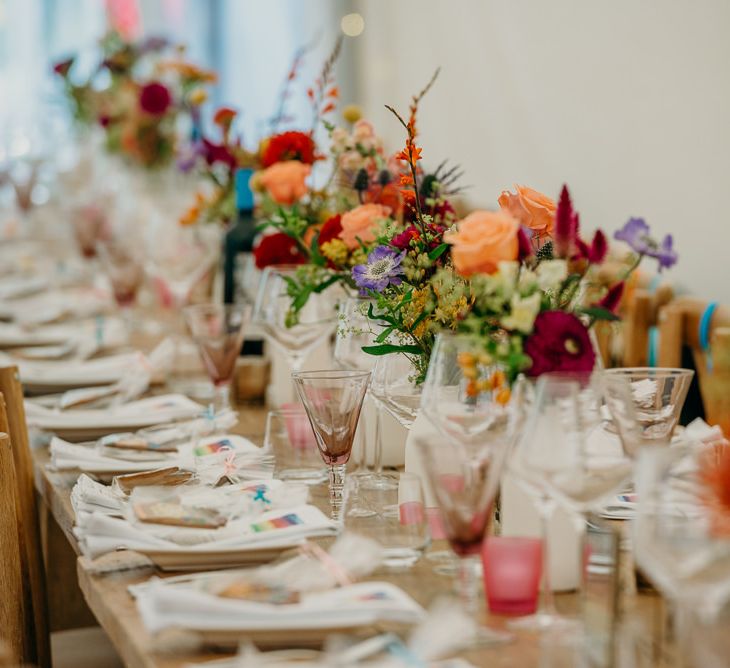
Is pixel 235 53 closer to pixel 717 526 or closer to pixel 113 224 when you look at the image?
pixel 113 224

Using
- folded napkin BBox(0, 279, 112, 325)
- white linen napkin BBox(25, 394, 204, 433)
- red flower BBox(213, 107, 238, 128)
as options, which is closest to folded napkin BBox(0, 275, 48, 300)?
folded napkin BBox(0, 279, 112, 325)

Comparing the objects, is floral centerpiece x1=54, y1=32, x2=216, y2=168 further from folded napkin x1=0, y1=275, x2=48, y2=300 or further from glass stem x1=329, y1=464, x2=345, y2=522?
glass stem x1=329, y1=464, x2=345, y2=522

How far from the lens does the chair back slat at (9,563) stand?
151 cm

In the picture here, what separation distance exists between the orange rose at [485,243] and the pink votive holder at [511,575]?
0.91ft

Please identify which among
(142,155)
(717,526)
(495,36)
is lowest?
(717,526)

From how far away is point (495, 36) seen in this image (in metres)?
4.32

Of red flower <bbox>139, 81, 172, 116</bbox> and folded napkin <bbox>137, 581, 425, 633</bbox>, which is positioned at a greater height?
red flower <bbox>139, 81, 172, 116</bbox>

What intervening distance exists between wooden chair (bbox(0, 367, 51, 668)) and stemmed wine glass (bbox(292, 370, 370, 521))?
561mm

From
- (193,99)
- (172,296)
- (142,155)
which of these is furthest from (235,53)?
(172,296)

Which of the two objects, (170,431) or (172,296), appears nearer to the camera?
(170,431)

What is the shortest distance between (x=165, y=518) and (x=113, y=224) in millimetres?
3290

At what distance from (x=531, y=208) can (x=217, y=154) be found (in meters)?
1.70

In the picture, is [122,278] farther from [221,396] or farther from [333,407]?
[333,407]

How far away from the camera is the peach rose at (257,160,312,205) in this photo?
2.13 metres
